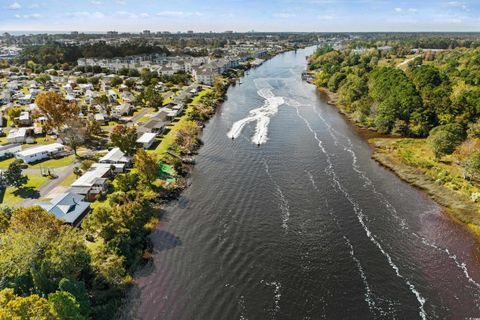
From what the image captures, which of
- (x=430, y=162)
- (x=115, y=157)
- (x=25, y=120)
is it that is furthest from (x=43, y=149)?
(x=430, y=162)

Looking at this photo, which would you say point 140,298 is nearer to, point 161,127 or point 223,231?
point 223,231

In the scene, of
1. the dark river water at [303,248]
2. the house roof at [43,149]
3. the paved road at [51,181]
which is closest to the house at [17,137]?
the house roof at [43,149]

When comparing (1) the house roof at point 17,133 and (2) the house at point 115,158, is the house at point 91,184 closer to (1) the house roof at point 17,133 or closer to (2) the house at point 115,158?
(2) the house at point 115,158

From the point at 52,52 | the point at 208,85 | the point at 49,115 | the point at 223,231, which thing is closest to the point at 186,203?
the point at 223,231

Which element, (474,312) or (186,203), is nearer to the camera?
(474,312)

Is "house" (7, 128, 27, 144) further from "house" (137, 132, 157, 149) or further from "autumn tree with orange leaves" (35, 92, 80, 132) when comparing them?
"house" (137, 132, 157, 149)

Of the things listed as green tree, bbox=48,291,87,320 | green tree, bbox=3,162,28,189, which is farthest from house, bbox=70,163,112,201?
green tree, bbox=48,291,87,320
